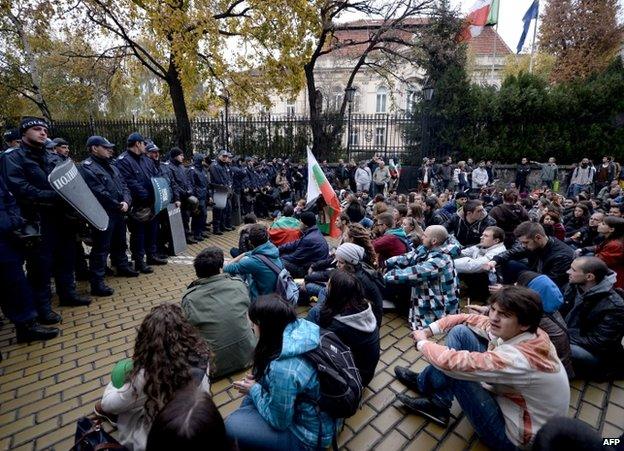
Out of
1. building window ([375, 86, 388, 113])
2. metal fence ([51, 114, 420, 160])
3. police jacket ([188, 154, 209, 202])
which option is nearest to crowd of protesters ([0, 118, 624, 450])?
police jacket ([188, 154, 209, 202])

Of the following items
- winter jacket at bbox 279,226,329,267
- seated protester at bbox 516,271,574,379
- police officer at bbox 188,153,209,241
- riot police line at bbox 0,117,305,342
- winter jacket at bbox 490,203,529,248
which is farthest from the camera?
police officer at bbox 188,153,209,241

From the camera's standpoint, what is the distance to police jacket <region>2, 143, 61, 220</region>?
146 inches

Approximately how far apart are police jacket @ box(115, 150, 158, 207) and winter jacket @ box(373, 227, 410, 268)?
380cm

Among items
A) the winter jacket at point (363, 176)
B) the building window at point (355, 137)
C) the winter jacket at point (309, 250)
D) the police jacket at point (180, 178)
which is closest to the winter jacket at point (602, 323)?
the winter jacket at point (309, 250)

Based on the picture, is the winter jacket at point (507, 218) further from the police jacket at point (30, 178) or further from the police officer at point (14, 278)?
the police officer at point (14, 278)

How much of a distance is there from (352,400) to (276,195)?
9507 mm

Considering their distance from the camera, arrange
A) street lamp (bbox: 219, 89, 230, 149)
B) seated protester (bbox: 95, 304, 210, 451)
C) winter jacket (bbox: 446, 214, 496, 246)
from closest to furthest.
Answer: seated protester (bbox: 95, 304, 210, 451) → winter jacket (bbox: 446, 214, 496, 246) → street lamp (bbox: 219, 89, 230, 149)

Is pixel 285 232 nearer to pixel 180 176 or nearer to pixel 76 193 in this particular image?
pixel 76 193

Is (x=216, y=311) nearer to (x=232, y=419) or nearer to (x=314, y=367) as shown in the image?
(x=232, y=419)

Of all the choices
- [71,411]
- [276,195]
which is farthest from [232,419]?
[276,195]

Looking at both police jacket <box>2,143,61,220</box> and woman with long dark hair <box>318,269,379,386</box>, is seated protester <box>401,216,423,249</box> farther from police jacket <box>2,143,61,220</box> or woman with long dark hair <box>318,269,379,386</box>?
police jacket <box>2,143,61,220</box>

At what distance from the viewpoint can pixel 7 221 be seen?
3416 millimetres

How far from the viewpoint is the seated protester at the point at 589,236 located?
5.29 m

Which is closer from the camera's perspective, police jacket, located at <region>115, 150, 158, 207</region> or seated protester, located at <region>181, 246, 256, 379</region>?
seated protester, located at <region>181, 246, 256, 379</region>
